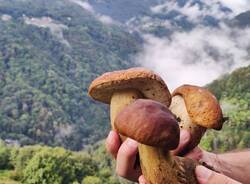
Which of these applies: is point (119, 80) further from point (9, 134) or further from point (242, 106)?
point (9, 134)

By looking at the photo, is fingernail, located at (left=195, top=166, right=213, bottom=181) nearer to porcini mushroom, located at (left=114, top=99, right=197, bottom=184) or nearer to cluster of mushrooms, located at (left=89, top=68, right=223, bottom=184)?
cluster of mushrooms, located at (left=89, top=68, right=223, bottom=184)

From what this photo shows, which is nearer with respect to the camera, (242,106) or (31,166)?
(31,166)

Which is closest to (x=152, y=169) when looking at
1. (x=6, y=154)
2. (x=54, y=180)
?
(x=54, y=180)

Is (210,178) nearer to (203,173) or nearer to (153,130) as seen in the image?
(203,173)

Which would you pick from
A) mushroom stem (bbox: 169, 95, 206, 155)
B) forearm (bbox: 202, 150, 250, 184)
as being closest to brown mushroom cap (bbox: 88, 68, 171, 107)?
mushroom stem (bbox: 169, 95, 206, 155)

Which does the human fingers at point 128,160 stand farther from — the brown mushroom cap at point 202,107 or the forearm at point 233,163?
the forearm at point 233,163

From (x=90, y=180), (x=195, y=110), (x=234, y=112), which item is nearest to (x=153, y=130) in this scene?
(x=195, y=110)
